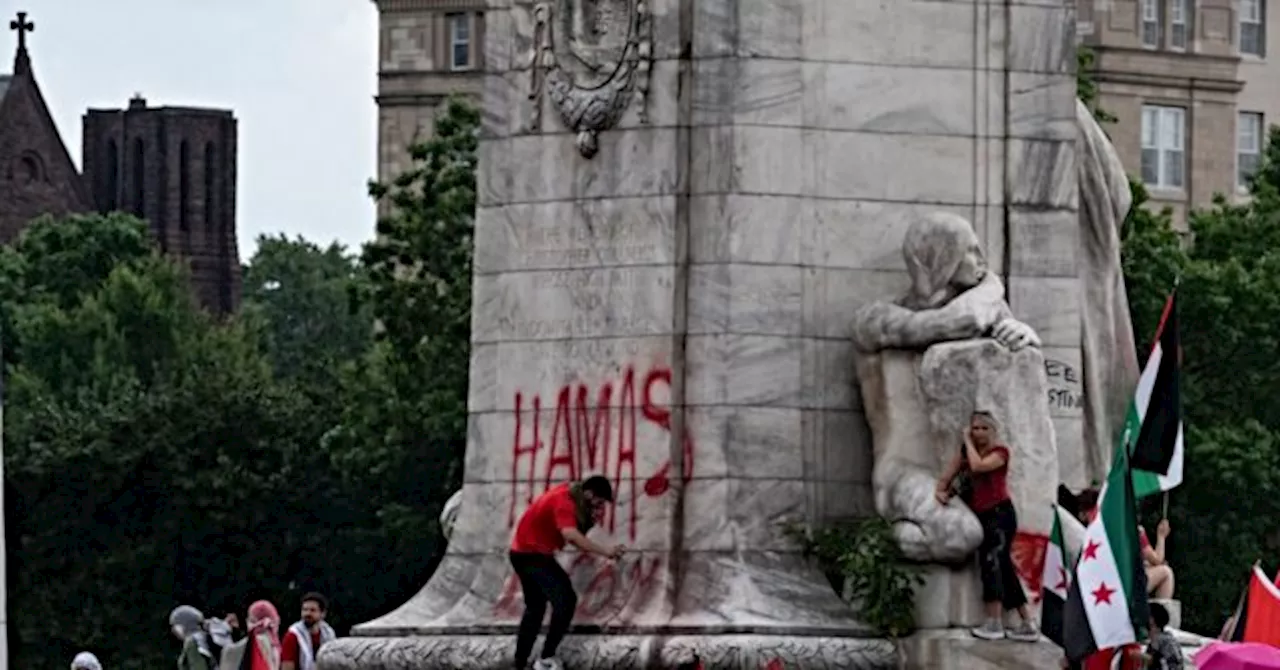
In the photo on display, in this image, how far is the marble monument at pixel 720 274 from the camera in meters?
43.8

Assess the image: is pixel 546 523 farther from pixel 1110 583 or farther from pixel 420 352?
pixel 420 352

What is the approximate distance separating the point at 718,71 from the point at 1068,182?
2750mm

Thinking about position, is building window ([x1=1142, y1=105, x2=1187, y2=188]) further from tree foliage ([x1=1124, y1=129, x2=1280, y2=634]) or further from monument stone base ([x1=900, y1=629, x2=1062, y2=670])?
monument stone base ([x1=900, y1=629, x2=1062, y2=670])

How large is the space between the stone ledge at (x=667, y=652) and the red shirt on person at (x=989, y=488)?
1098mm

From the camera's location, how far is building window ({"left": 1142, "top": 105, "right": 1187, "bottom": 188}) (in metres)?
123

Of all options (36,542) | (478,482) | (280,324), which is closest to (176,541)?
(36,542)

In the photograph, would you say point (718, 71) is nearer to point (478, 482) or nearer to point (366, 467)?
point (478, 482)

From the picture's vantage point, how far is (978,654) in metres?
43.4

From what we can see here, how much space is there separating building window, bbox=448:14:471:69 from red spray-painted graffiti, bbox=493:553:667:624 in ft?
281

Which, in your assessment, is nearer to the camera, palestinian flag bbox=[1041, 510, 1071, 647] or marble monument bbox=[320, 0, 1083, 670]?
palestinian flag bbox=[1041, 510, 1071, 647]

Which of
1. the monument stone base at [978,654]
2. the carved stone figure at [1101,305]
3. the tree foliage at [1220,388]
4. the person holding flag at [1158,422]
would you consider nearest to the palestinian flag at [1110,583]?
the monument stone base at [978,654]

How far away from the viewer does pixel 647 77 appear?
44.2m

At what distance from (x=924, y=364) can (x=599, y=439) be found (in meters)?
2.29

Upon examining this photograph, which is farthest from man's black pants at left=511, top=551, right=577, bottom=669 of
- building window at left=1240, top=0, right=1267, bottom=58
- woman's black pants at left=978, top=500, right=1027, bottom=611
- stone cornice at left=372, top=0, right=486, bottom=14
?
stone cornice at left=372, top=0, right=486, bottom=14
